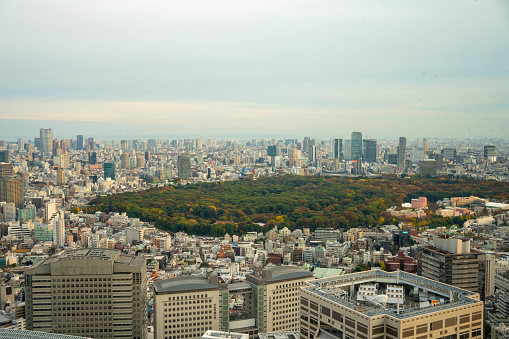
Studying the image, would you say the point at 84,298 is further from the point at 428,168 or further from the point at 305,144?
the point at 305,144

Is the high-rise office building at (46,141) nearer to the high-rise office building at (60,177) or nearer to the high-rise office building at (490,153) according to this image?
the high-rise office building at (60,177)

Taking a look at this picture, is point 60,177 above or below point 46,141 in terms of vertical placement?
below

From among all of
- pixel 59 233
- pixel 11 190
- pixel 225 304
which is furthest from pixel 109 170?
pixel 225 304

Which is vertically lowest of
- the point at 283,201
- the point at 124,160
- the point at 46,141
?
the point at 283,201

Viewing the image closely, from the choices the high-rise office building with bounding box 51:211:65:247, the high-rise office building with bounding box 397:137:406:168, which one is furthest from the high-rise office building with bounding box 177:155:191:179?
the high-rise office building with bounding box 51:211:65:247

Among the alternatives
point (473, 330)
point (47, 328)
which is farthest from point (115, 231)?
point (473, 330)

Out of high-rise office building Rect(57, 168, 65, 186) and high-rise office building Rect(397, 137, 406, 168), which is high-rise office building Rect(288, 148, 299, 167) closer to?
high-rise office building Rect(397, 137, 406, 168)

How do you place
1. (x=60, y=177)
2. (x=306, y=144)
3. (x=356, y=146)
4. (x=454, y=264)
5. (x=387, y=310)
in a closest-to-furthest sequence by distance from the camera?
1. (x=387, y=310)
2. (x=454, y=264)
3. (x=60, y=177)
4. (x=356, y=146)
5. (x=306, y=144)
